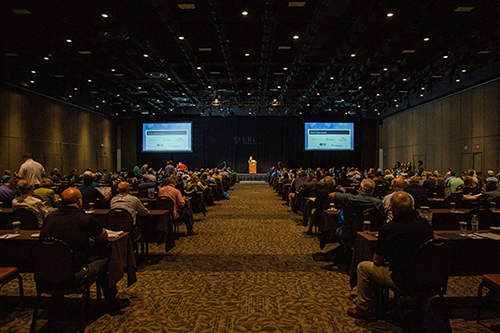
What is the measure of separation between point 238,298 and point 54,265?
1792 mm

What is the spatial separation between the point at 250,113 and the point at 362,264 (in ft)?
72.9

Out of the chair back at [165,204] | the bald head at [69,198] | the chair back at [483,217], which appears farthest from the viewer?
the chair back at [165,204]

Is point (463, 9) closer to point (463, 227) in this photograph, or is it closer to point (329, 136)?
point (463, 227)

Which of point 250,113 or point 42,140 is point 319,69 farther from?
point 42,140

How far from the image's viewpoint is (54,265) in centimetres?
262

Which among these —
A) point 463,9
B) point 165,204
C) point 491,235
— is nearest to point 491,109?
point 463,9

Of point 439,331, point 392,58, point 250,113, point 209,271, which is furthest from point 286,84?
point 439,331

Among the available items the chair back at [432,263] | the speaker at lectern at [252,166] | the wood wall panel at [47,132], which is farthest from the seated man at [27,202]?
the speaker at lectern at [252,166]

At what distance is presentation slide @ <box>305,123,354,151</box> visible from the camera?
79.9 feet

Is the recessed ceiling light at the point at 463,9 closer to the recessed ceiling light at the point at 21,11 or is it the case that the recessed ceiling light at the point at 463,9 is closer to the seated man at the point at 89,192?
the seated man at the point at 89,192

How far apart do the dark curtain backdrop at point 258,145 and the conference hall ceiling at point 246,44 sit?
6322 mm

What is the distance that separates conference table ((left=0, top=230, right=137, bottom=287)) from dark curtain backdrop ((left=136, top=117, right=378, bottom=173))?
22300 mm

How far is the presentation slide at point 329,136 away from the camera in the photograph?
79.9 feet

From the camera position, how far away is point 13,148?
14.0m
